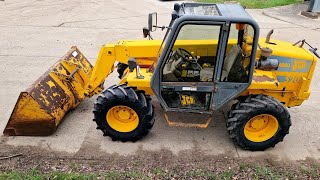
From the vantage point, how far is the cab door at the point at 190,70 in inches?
174

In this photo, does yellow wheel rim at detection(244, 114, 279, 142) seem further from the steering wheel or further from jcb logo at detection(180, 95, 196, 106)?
the steering wheel

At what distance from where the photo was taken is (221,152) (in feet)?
16.0

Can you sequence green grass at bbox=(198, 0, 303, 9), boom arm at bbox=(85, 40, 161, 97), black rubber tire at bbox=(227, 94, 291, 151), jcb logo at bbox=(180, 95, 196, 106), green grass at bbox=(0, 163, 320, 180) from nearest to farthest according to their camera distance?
green grass at bbox=(0, 163, 320, 180) < black rubber tire at bbox=(227, 94, 291, 151) < jcb logo at bbox=(180, 95, 196, 106) < boom arm at bbox=(85, 40, 161, 97) < green grass at bbox=(198, 0, 303, 9)

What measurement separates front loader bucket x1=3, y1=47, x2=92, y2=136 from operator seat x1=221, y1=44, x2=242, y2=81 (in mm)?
2311

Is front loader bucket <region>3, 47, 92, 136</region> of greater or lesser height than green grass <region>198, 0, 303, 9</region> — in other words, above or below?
above

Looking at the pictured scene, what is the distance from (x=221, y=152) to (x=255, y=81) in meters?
1.11

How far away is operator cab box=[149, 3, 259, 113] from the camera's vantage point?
4.35 m

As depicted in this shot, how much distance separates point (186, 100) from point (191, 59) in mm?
566

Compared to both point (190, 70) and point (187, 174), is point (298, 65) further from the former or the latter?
point (187, 174)

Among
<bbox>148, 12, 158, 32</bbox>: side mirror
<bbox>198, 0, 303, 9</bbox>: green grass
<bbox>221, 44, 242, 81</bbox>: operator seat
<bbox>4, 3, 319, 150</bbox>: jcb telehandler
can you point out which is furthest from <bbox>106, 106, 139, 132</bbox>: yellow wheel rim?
<bbox>198, 0, 303, 9</bbox>: green grass

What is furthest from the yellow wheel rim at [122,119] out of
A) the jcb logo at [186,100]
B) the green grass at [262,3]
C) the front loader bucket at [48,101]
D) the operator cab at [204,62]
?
the green grass at [262,3]

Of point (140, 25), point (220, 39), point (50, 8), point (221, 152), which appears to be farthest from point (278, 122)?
point (50, 8)

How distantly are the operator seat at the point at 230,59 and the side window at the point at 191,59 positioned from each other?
162 mm

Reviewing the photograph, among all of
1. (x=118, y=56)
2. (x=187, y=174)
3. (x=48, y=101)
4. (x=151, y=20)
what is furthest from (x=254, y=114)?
(x=48, y=101)
